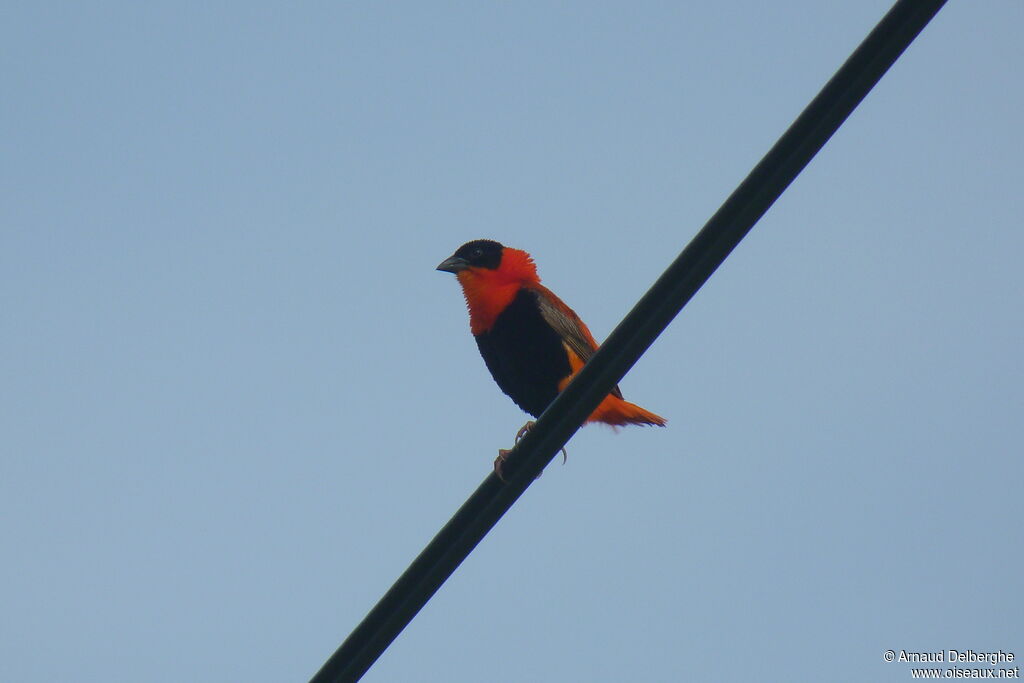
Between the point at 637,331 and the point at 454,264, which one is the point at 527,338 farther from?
the point at 637,331

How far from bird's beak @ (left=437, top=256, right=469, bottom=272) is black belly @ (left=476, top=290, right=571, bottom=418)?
0.55m

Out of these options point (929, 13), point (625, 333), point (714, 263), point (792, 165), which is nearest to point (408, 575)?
point (625, 333)

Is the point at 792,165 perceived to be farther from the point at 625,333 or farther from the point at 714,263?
the point at 625,333

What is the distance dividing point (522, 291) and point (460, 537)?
3.68m

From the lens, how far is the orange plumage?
607cm

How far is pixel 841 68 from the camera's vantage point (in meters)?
2.27

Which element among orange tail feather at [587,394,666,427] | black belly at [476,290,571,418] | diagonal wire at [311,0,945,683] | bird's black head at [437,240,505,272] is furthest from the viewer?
bird's black head at [437,240,505,272]

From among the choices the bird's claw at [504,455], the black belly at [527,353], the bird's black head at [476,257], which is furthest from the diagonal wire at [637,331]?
the bird's black head at [476,257]

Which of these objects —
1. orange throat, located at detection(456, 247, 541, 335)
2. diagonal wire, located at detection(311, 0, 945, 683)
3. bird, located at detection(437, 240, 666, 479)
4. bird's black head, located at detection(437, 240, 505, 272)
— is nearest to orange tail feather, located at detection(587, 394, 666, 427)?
bird, located at detection(437, 240, 666, 479)

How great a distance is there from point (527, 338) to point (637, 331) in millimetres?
3557

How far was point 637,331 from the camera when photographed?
2525 mm

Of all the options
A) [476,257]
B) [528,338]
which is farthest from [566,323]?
[476,257]

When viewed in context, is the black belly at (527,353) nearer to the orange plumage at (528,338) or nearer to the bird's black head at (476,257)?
the orange plumage at (528,338)

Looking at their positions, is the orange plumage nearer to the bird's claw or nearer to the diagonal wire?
the bird's claw
